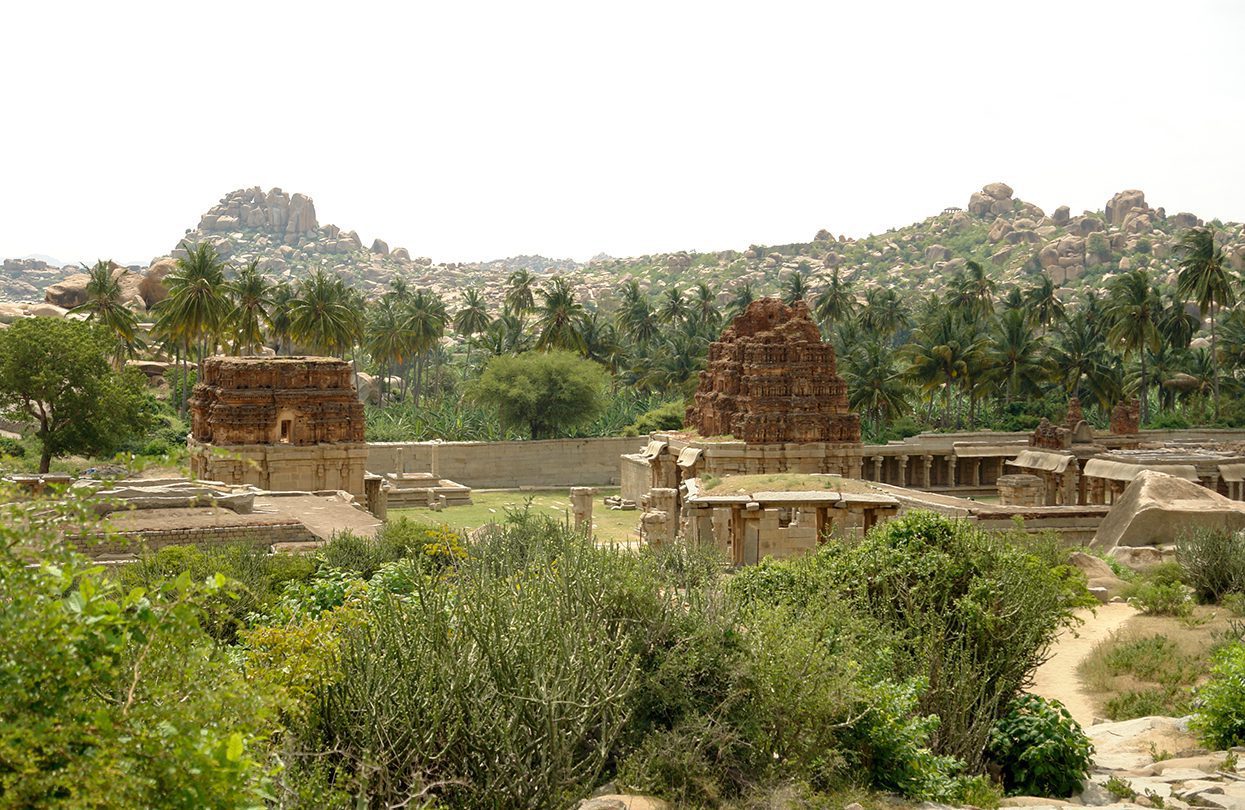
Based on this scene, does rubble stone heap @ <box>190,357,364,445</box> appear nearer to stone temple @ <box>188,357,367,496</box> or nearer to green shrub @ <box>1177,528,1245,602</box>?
stone temple @ <box>188,357,367,496</box>

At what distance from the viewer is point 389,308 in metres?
64.9

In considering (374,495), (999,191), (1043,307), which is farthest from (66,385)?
(999,191)

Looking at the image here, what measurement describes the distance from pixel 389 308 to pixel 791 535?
45123 millimetres

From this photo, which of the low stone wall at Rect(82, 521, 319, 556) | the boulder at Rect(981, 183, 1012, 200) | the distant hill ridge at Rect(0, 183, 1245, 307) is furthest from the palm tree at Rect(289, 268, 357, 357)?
the boulder at Rect(981, 183, 1012, 200)

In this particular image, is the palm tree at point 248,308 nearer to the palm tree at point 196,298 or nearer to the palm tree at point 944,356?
the palm tree at point 196,298

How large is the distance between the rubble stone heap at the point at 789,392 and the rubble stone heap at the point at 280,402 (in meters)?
12.9

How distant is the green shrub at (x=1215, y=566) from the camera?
20.2 metres

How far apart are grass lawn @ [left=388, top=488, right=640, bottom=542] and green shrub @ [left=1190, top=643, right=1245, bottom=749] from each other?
21665mm

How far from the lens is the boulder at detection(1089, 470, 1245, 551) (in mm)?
25469

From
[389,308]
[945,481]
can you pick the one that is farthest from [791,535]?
[389,308]

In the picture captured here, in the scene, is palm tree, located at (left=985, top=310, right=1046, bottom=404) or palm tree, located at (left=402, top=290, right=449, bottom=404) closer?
palm tree, located at (left=985, top=310, right=1046, bottom=404)

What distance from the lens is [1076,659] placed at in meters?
17.0

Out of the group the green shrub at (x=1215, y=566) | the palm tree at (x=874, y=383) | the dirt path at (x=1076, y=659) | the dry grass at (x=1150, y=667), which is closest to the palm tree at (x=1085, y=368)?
the palm tree at (x=874, y=383)

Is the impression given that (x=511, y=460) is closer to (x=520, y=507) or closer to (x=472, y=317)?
(x=520, y=507)
